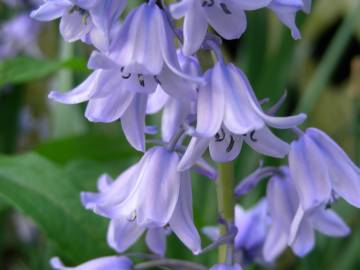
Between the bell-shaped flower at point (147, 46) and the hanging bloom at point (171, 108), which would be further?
the hanging bloom at point (171, 108)

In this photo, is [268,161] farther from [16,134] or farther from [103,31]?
[103,31]

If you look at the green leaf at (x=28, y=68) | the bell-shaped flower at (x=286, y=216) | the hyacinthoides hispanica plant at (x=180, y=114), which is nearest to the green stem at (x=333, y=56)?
the green leaf at (x=28, y=68)

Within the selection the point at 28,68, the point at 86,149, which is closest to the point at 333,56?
the point at 86,149

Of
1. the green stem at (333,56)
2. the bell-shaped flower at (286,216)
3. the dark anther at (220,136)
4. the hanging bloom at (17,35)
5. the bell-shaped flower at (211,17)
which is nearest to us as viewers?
the bell-shaped flower at (211,17)

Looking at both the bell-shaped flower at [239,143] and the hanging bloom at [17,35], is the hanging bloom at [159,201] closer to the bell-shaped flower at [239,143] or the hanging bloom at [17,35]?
the bell-shaped flower at [239,143]

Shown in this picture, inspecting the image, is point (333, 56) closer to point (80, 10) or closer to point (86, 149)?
point (86, 149)

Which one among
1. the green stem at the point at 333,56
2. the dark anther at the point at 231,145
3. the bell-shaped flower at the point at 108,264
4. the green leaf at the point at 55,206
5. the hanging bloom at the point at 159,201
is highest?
the dark anther at the point at 231,145
